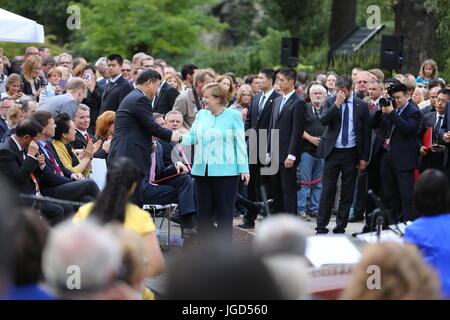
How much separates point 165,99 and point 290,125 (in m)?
2.64

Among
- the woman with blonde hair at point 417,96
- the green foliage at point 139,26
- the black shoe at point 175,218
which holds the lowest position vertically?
Result: the black shoe at point 175,218

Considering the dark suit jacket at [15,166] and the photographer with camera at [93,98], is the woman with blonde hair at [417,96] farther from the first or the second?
the dark suit jacket at [15,166]

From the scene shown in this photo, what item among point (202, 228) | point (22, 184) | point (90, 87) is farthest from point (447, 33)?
point (22, 184)

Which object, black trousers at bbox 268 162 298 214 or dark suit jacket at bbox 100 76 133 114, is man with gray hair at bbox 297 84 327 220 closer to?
black trousers at bbox 268 162 298 214

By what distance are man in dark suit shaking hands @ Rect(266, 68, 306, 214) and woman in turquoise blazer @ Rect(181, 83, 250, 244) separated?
67.2 inches

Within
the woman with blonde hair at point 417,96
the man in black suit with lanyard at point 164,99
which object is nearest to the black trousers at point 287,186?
the man in black suit with lanyard at point 164,99

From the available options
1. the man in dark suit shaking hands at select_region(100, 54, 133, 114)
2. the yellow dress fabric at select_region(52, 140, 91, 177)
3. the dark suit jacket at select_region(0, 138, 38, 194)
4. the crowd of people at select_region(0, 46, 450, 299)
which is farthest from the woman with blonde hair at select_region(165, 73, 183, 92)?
the dark suit jacket at select_region(0, 138, 38, 194)

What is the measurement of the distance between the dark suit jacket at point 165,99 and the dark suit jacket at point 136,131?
149 inches

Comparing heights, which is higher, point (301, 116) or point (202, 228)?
point (301, 116)

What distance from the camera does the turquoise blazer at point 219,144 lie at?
9414 mm

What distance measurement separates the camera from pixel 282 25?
31516 mm

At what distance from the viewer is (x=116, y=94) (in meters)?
12.4

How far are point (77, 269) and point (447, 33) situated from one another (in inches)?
Answer: 712
